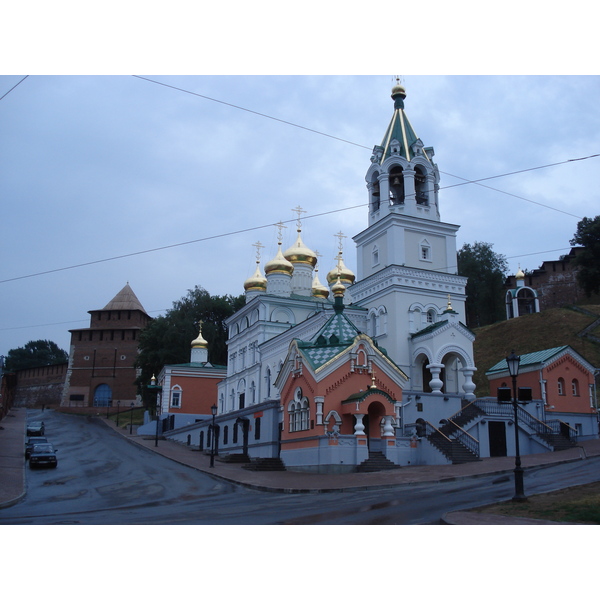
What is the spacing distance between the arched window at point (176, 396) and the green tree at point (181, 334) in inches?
332

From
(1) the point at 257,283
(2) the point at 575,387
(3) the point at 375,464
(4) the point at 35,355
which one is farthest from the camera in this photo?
(4) the point at 35,355

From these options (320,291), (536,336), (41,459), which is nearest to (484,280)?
(536,336)

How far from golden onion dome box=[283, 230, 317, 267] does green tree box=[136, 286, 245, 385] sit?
661 inches

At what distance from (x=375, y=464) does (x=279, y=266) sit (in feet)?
74.1

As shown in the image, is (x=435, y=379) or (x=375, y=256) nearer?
(x=435, y=379)

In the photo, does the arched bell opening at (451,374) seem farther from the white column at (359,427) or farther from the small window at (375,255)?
the white column at (359,427)

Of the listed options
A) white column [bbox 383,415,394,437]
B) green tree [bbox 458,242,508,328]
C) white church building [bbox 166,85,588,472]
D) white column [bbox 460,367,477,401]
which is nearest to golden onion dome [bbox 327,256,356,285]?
white church building [bbox 166,85,588,472]

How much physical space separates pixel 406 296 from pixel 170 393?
78.0 feet

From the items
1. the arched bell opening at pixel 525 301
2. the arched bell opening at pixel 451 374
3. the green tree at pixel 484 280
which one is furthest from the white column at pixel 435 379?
the green tree at pixel 484 280

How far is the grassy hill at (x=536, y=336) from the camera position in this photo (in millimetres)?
48719

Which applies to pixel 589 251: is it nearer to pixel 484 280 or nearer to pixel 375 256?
pixel 484 280

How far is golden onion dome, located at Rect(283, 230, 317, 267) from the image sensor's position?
151ft

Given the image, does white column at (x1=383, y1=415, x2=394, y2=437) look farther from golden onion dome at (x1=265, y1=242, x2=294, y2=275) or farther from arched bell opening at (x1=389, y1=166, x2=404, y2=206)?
golden onion dome at (x1=265, y1=242, x2=294, y2=275)

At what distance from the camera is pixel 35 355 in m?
108
